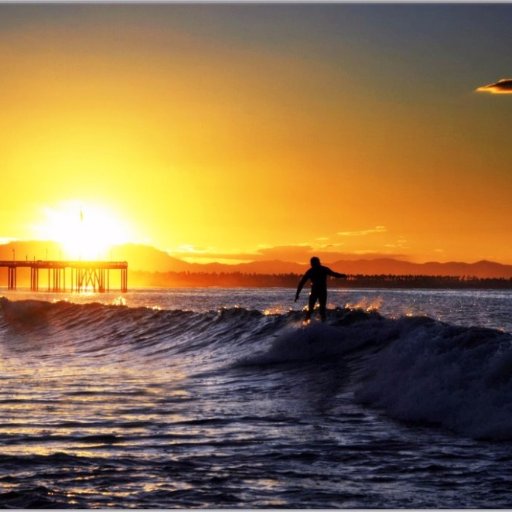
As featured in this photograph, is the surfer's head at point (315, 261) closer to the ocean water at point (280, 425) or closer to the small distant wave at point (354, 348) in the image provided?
the small distant wave at point (354, 348)

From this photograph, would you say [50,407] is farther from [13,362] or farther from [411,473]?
[13,362]

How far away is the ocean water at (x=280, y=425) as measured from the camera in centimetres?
747

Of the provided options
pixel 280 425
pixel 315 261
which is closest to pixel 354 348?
pixel 315 261

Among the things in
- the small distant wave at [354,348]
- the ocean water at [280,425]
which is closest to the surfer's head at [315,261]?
the small distant wave at [354,348]

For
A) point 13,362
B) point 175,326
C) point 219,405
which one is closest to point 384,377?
point 219,405

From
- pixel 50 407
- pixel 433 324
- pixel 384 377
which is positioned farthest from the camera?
pixel 433 324

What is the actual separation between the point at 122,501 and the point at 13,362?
46.9 ft

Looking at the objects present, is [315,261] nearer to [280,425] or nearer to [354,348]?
[354,348]

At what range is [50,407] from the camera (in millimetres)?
12141

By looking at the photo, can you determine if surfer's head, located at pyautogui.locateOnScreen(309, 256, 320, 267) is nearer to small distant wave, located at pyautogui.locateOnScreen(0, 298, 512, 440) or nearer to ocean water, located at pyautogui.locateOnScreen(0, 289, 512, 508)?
small distant wave, located at pyautogui.locateOnScreen(0, 298, 512, 440)

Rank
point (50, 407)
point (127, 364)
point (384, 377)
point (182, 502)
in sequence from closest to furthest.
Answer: point (182, 502) < point (50, 407) < point (384, 377) < point (127, 364)

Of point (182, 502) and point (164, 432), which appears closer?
point (182, 502)

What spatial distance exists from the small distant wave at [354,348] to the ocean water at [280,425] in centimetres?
5

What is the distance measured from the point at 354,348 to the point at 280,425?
890cm
